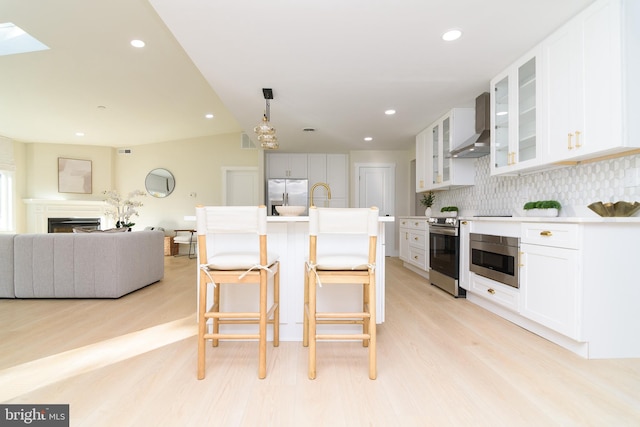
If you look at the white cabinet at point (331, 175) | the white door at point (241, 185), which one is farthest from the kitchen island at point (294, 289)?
the white door at point (241, 185)

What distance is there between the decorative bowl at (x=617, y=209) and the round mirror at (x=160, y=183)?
7725mm

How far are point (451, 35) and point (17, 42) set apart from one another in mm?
4759

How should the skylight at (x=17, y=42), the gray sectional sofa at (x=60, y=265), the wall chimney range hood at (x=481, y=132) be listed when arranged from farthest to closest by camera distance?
the skylight at (x=17, y=42) < the wall chimney range hood at (x=481, y=132) < the gray sectional sofa at (x=60, y=265)

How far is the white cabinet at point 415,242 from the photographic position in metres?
4.54

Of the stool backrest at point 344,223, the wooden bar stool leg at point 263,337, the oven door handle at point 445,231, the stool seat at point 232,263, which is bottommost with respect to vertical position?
the wooden bar stool leg at point 263,337

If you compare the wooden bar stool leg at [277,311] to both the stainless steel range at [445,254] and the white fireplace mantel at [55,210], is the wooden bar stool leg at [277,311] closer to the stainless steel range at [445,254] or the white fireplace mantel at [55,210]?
the stainless steel range at [445,254]

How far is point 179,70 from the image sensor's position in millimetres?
4273

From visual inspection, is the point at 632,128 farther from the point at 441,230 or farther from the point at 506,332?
the point at 441,230

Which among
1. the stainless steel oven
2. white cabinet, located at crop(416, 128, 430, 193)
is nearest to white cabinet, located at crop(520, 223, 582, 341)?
the stainless steel oven

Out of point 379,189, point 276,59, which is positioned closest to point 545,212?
point 276,59

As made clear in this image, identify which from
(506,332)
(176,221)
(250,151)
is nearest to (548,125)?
(506,332)

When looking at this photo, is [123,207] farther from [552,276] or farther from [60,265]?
[552,276]

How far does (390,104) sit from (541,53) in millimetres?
1729

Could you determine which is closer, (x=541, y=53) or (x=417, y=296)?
(x=541, y=53)
